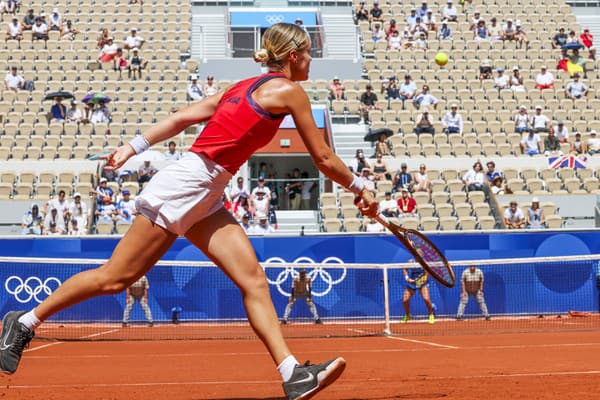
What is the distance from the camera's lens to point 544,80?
88.3 ft

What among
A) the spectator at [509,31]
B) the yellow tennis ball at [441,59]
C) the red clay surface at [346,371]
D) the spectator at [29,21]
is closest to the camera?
the red clay surface at [346,371]

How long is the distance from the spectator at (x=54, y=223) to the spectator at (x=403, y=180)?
7188 mm

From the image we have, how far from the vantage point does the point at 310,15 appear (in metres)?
32.8

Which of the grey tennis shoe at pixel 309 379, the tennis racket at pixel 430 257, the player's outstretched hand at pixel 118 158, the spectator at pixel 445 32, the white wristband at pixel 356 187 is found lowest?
the grey tennis shoe at pixel 309 379

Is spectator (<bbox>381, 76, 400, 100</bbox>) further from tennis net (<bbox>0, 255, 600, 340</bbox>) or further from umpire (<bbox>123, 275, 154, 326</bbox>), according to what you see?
umpire (<bbox>123, 275, 154, 326</bbox>)

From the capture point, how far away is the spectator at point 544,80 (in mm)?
26875

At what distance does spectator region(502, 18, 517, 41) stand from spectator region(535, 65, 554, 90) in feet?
11.1

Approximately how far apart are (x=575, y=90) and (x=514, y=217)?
9.03m

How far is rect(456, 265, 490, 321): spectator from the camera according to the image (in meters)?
17.3

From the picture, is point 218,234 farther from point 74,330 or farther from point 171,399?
point 74,330

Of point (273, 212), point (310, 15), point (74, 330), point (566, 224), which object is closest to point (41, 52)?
point (310, 15)

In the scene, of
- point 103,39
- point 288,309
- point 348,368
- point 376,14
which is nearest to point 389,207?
point 288,309

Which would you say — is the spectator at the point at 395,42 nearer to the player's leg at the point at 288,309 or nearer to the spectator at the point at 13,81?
the spectator at the point at 13,81

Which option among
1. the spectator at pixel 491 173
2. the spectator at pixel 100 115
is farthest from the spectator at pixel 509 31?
the spectator at pixel 100 115
